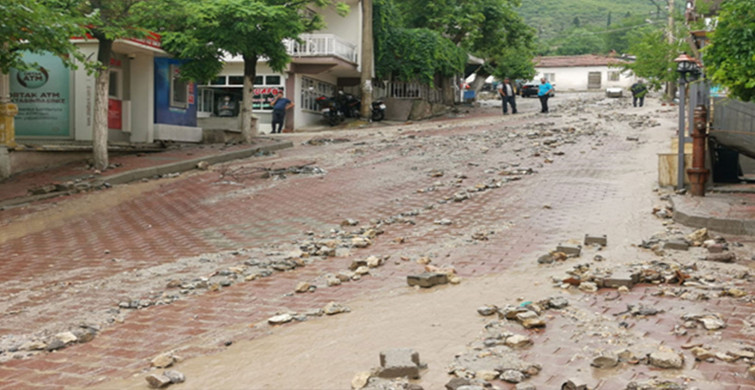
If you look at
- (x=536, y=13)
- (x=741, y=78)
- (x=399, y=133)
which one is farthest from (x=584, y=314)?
(x=536, y=13)

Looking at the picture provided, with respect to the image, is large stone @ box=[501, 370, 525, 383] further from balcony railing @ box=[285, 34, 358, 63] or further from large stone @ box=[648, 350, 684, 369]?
balcony railing @ box=[285, 34, 358, 63]

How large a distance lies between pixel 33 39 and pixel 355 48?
2109 centimetres

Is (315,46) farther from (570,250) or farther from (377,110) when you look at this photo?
(570,250)

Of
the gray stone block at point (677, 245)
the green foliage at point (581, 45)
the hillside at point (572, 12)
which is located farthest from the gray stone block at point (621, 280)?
the hillside at point (572, 12)

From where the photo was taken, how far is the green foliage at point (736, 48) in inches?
301

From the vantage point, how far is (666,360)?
439 cm

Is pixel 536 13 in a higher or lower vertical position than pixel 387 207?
higher

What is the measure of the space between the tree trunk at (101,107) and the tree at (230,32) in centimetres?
256

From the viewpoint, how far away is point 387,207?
475 inches

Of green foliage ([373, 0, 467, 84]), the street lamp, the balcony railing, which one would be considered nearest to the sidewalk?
the balcony railing

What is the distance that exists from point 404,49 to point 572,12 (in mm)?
96804

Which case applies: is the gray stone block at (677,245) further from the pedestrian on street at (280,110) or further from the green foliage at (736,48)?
the pedestrian on street at (280,110)

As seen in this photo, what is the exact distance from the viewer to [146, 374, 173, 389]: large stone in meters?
4.70

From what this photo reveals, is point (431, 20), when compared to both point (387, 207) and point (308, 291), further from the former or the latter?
point (308, 291)
